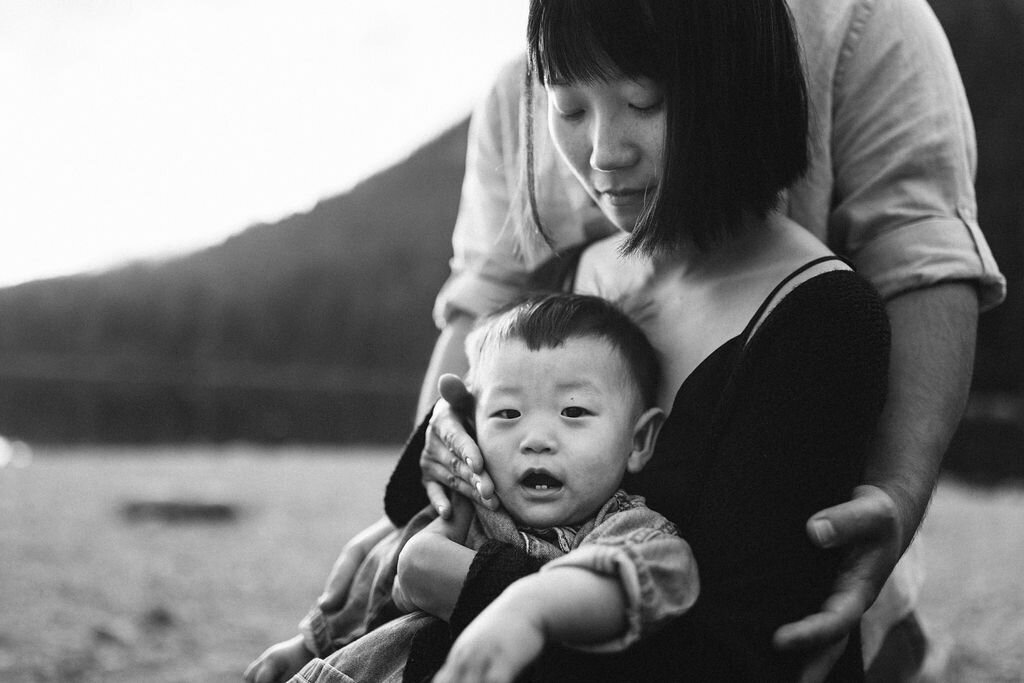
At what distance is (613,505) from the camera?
4.32 feet

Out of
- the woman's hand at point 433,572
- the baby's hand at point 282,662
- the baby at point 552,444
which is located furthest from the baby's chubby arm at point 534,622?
the baby's hand at point 282,662

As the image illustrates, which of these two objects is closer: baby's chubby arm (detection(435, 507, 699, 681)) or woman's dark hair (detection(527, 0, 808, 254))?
baby's chubby arm (detection(435, 507, 699, 681))

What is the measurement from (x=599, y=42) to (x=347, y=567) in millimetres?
941

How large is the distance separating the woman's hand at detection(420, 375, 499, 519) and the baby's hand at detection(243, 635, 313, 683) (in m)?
0.35

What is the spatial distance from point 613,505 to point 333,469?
8497mm

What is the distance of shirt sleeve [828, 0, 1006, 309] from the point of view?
5.05ft

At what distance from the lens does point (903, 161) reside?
5.16 ft

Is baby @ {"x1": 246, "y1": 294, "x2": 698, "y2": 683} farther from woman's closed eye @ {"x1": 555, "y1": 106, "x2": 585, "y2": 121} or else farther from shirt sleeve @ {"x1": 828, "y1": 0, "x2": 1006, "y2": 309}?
shirt sleeve @ {"x1": 828, "y1": 0, "x2": 1006, "y2": 309}

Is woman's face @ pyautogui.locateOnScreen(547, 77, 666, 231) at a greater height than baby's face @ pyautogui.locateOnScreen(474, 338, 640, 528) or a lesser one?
greater

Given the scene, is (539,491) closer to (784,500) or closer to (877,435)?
(784,500)

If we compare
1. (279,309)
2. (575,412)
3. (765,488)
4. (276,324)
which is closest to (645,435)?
(575,412)

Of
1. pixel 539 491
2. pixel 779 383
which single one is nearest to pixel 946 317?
pixel 779 383

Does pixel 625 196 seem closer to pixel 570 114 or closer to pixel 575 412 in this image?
pixel 570 114

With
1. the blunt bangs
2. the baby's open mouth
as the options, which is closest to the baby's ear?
the baby's open mouth
